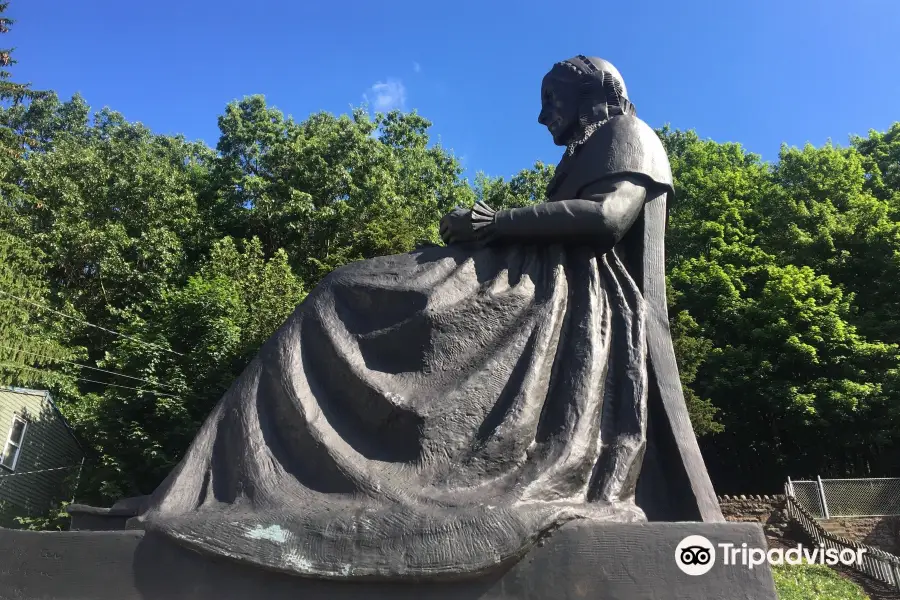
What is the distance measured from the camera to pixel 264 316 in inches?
590

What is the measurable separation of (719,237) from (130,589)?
24.7 m

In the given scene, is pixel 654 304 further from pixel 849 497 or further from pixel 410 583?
pixel 849 497

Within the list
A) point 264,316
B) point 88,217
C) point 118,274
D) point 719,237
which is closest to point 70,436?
point 118,274

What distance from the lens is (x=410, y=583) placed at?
6.41 ft

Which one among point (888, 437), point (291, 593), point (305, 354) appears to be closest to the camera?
point (291, 593)

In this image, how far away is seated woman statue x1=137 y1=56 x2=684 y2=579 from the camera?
2.02 metres

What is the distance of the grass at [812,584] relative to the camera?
31.8 ft

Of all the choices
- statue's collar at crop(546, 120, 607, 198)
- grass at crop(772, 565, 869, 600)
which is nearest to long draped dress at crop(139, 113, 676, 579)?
statue's collar at crop(546, 120, 607, 198)

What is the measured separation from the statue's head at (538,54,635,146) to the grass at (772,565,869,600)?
26.5 feet

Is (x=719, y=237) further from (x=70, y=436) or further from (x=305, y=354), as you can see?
(x=305, y=354)

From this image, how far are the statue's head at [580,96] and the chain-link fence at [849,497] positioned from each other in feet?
54.2

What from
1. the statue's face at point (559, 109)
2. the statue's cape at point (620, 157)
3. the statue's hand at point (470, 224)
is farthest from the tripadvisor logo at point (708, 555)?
the statue's face at point (559, 109)

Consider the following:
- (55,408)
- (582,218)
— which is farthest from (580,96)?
(55,408)

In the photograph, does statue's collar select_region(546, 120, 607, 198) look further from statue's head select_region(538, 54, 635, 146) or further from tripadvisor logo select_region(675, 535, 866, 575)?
tripadvisor logo select_region(675, 535, 866, 575)
